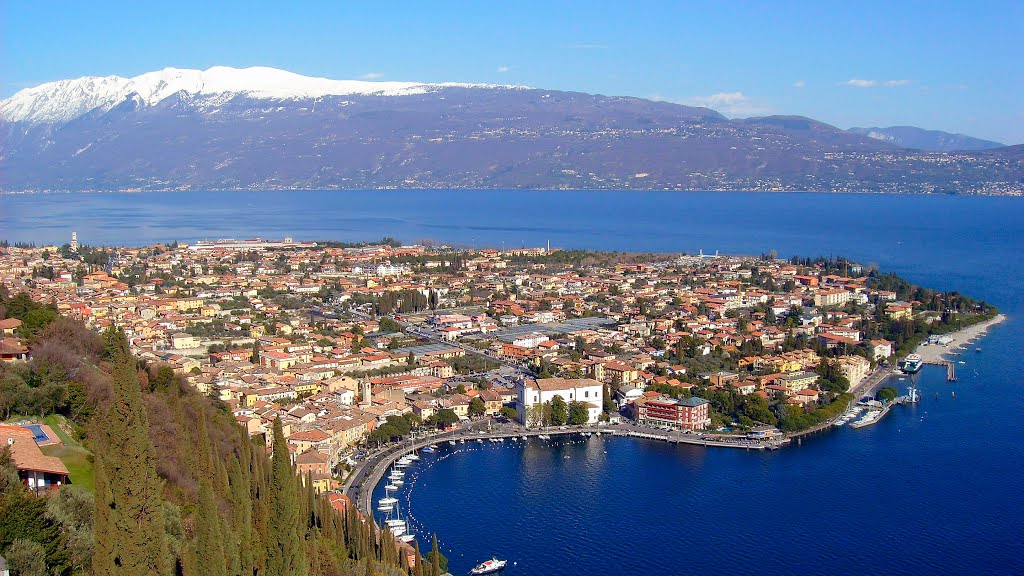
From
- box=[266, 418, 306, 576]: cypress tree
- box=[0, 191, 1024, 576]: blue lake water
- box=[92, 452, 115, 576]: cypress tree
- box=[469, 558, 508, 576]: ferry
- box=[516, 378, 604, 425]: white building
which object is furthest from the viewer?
box=[516, 378, 604, 425]: white building

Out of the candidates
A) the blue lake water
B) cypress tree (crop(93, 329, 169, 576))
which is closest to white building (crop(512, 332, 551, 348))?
the blue lake water

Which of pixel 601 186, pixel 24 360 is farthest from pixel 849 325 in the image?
pixel 601 186

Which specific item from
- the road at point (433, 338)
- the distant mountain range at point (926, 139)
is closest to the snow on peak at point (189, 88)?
the distant mountain range at point (926, 139)

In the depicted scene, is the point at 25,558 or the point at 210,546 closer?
the point at 25,558

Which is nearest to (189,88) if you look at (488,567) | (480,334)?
(480,334)

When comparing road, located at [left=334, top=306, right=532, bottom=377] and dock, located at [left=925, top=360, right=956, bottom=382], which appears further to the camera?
road, located at [left=334, top=306, right=532, bottom=377]

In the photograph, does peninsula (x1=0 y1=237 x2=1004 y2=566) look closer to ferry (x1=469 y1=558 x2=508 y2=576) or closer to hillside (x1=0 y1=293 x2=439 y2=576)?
hillside (x1=0 y1=293 x2=439 y2=576)

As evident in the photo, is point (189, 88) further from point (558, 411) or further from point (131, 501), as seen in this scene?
point (131, 501)

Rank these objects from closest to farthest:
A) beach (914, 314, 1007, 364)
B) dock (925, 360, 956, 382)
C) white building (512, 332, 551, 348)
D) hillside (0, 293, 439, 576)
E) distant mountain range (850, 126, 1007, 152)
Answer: hillside (0, 293, 439, 576), dock (925, 360, 956, 382), beach (914, 314, 1007, 364), white building (512, 332, 551, 348), distant mountain range (850, 126, 1007, 152)
